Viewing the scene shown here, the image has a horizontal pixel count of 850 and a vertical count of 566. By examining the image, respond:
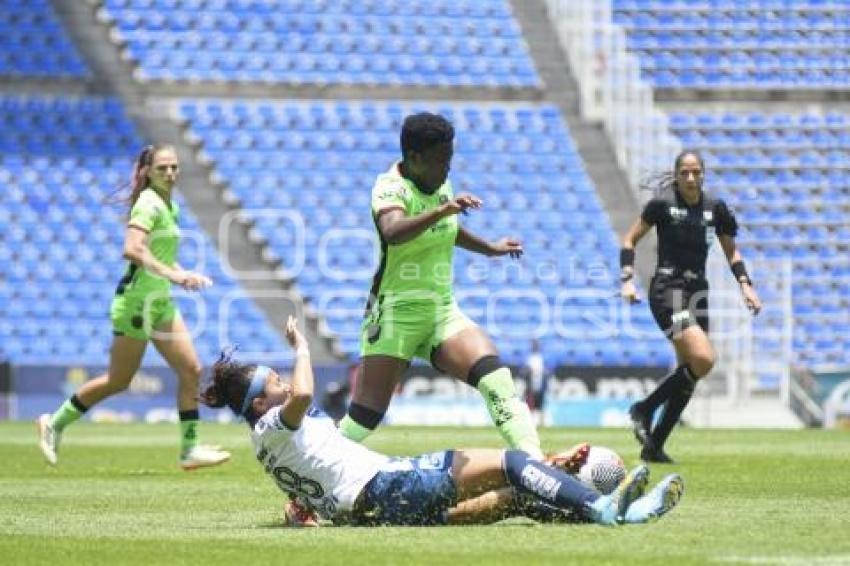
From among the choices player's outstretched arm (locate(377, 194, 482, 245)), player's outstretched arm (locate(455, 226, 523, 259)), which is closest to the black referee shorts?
player's outstretched arm (locate(455, 226, 523, 259))

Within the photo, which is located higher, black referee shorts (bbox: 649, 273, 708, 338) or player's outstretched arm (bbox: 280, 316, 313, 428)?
player's outstretched arm (bbox: 280, 316, 313, 428)

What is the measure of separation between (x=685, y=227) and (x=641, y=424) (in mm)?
1654

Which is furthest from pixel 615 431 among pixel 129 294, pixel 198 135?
pixel 198 135

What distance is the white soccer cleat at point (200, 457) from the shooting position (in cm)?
1487

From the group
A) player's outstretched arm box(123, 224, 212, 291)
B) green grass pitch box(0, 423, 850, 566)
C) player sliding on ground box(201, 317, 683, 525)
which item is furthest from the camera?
player's outstretched arm box(123, 224, 212, 291)

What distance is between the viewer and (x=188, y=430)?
15.3 metres

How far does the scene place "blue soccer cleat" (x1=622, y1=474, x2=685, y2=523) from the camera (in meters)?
8.91

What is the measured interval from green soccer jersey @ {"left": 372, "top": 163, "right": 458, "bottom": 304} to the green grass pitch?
1438mm

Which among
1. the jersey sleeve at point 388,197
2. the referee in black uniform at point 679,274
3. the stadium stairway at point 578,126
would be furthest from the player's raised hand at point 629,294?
the stadium stairway at point 578,126

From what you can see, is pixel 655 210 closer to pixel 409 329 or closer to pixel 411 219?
pixel 409 329

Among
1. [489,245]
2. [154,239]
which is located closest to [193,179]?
[154,239]

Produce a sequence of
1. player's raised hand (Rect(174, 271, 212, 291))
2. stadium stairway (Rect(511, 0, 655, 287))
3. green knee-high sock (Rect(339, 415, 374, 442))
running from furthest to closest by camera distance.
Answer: stadium stairway (Rect(511, 0, 655, 287)) → player's raised hand (Rect(174, 271, 212, 291)) → green knee-high sock (Rect(339, 415, 374, 442))

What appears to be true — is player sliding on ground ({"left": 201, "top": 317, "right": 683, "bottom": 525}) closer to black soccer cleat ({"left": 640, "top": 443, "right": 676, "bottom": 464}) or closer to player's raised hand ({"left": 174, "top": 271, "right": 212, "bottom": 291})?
player's raised hand ({"left": 174, "top": 271, "right": 212, "bottom": 291})

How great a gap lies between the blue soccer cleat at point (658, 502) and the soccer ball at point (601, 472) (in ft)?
1.28
